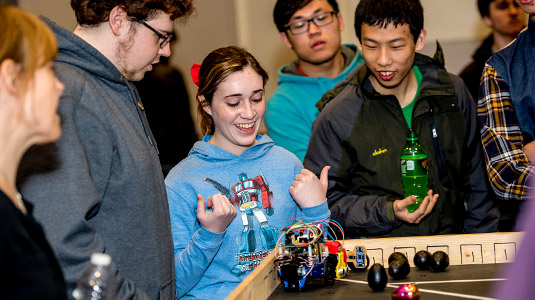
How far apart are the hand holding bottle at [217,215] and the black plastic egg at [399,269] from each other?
535mm

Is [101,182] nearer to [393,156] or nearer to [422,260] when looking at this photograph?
[422,260]

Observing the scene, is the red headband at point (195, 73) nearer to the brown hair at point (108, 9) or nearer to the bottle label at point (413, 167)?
the brown hair at point (108, 9)

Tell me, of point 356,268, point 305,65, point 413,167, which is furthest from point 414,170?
point 305,65

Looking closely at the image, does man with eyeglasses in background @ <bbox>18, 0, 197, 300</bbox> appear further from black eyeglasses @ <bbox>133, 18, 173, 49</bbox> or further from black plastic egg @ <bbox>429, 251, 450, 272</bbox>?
black plastic egg @ <bbox>429, 251, 450, 272</bbox>

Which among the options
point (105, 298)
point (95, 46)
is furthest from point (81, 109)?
point (105, 298)

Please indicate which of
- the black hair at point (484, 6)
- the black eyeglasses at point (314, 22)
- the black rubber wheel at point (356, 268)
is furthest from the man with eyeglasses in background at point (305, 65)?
the black rubber wheel at point (356, 268)

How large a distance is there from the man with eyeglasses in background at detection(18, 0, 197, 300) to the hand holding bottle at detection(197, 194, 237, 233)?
180 mm

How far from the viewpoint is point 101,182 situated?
1756 mm

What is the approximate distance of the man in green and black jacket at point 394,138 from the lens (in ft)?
9.37

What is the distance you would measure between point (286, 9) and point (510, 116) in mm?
1524

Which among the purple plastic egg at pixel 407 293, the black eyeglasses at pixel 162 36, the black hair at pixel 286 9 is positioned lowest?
the purple plastic egg at pixel 407 293

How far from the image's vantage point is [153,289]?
1951mm

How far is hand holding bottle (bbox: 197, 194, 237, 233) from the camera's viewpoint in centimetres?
218

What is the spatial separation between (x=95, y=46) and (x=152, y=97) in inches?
107
